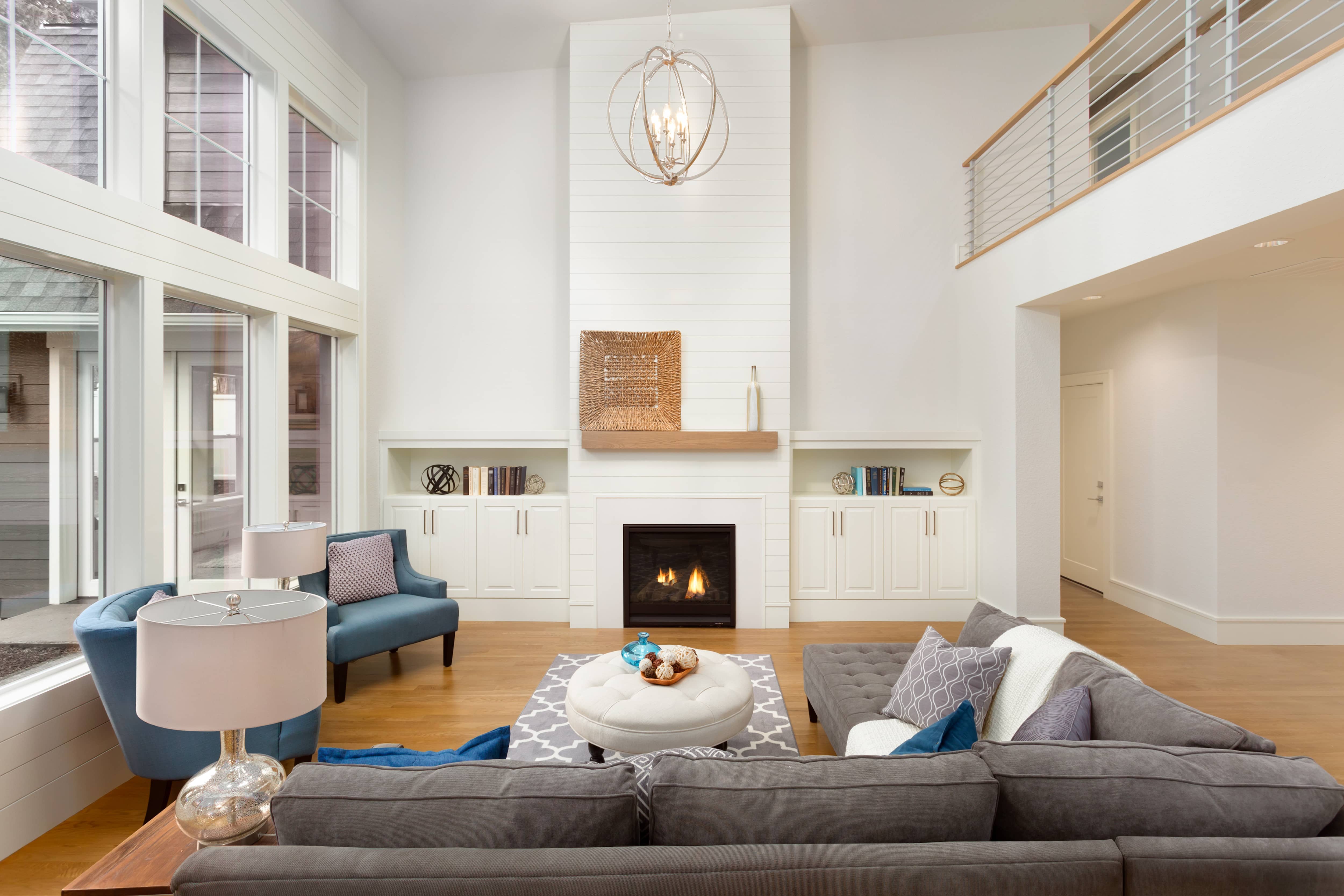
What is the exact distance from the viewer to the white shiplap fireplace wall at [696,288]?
4648 millimetres

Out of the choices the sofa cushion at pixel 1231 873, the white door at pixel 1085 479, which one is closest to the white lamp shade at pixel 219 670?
the sofa cushion at pixel 1231 873

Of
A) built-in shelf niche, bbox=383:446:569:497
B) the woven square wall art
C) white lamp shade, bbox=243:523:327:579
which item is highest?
the woven square wall art

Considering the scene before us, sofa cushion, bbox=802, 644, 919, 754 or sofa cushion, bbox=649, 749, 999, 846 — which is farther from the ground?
sofa cushion, bbox=649, 749, 999, 846

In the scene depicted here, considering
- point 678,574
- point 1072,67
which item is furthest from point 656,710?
point 1072,67

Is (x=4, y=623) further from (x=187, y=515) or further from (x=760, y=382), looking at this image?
(x=760, y=382)

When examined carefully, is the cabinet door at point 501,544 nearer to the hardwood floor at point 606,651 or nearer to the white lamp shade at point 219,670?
the hardwood floor at point 606,651

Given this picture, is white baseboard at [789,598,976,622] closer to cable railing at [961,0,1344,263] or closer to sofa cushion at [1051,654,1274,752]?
cable railing at [961,0,1344,263]

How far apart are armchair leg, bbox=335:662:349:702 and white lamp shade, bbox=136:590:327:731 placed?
7.27ft

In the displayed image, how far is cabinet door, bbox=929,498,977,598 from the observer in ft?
15.6

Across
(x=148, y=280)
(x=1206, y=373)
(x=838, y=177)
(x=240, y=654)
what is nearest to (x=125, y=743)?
(x=240, y=654)

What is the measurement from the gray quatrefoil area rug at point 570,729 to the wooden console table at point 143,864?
1.36m

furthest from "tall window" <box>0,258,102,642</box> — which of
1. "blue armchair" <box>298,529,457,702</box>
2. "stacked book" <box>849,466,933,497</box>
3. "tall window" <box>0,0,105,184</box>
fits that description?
"stacked book" <box>849,466,933,497</box>

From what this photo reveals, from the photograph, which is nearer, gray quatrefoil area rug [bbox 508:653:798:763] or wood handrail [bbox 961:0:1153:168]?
gray quatrefoil area rug [bbox 508:653:798:763]

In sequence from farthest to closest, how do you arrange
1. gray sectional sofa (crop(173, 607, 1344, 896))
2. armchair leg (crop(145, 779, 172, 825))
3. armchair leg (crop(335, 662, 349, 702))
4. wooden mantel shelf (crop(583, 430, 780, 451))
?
wooden mantel shelf (crop(583, 430, 780, 451)) < armchair leg (crop(335, 662, 349, 702)) < armchair leg (crop(145, 779, 172, 825)) < gray sectional sofa (crop(173, 607, 1344, 896))
